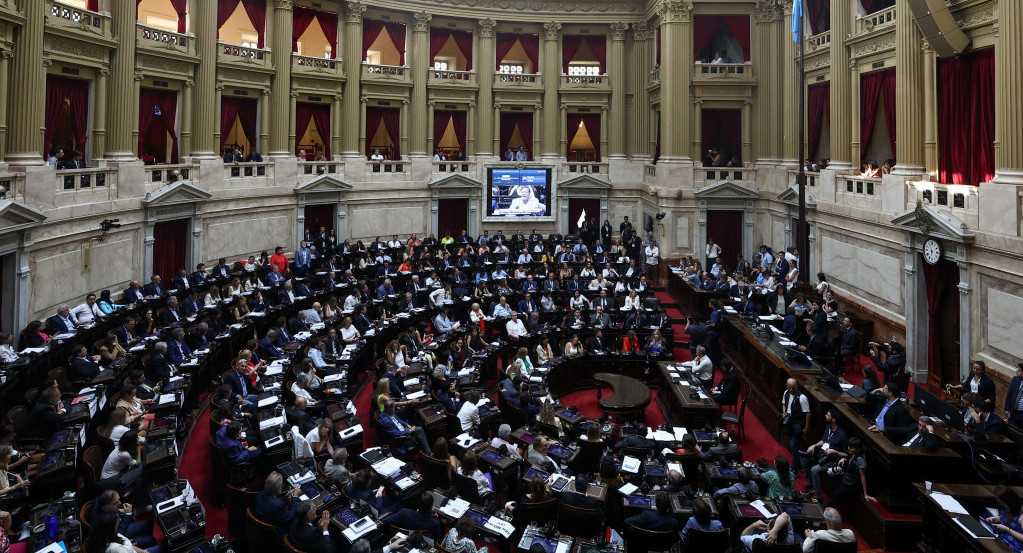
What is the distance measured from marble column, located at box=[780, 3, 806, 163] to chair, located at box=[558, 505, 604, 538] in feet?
61.8

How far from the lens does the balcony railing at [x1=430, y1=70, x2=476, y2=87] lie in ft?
95.3

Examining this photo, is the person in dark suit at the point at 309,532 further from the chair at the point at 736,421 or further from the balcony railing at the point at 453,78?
the balcony railing at the point at 453,78

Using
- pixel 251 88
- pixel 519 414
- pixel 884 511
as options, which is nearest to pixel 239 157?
pixel 251 88

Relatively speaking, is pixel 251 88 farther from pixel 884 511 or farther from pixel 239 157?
pixel 884 511

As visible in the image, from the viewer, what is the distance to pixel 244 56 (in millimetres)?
23078

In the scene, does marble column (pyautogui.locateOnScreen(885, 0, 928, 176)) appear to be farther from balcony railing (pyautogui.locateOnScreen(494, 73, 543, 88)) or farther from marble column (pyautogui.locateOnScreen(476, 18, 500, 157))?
marble column (pyautogui.locateOnScreen(476, 18, 500, 157))

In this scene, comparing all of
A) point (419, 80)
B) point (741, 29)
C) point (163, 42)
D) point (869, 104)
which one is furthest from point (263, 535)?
point (741, 29)

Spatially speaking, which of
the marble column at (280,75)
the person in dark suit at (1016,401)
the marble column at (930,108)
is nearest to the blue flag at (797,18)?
the marble column at (930,108)

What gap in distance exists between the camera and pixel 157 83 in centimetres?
1981

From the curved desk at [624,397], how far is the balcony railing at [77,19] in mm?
14799

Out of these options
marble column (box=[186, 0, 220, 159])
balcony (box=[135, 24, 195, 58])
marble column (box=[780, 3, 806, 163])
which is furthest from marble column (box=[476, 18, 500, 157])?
balcony (box=[135, 24, 195, 58])

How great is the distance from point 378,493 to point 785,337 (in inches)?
423

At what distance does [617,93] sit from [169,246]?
19.6m

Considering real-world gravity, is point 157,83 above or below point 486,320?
above
